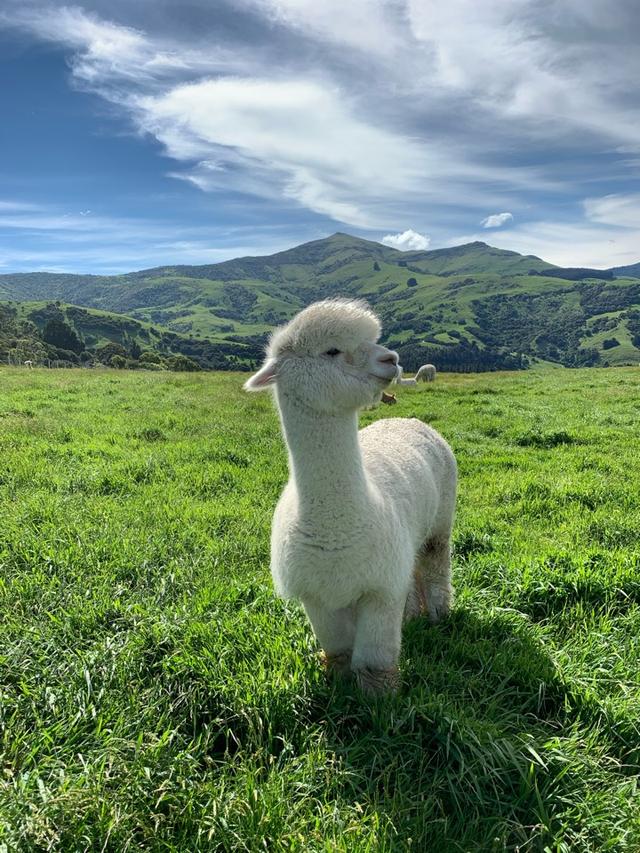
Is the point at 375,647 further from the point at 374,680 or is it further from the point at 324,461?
the point at 324,461

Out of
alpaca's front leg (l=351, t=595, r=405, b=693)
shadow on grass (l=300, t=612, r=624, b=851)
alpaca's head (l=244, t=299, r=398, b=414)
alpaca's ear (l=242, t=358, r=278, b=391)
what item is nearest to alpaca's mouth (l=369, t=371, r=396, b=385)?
alpaca's head (l=244, t=299, r=398, b=414)

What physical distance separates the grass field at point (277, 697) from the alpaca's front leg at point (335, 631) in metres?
0.17

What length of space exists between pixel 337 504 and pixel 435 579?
1.98 metres

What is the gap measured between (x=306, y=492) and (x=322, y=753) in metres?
1.47

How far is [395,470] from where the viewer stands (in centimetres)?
412

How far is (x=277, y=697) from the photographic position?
3127 millimetres

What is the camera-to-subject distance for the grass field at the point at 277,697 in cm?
245

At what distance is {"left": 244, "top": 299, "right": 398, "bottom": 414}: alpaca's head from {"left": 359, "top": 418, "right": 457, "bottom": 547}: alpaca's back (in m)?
0.90

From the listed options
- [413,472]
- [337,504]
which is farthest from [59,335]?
[337,504]

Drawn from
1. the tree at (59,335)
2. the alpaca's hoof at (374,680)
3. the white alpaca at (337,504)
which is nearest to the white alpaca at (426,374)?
the white alpaca at (337,504)

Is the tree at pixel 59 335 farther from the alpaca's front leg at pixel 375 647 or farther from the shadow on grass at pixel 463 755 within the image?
the shadow on grass at pixel 463 755

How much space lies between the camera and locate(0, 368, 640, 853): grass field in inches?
96.3

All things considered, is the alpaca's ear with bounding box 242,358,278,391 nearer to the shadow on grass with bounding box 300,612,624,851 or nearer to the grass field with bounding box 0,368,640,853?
the grass field with bounding box 0,368,640,853

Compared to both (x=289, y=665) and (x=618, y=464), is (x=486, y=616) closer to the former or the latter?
(x=289, y=665)
